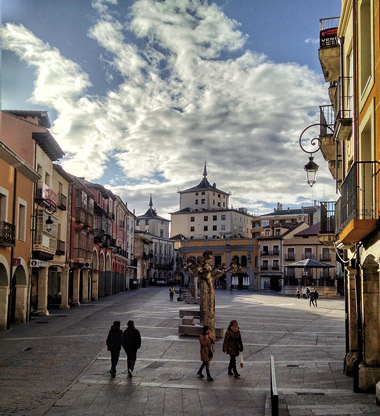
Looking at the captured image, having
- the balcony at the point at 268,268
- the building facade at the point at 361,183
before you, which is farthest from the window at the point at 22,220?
the balcony at the point at 268,268

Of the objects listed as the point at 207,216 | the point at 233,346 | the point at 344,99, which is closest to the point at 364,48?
the point at 344,99

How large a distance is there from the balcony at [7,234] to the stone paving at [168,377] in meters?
3.75

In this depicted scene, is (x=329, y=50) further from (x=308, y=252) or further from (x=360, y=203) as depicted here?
(x=308, y=252)

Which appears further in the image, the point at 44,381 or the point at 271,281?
the point at 271,281

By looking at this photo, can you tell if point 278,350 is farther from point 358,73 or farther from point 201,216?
point 201,216

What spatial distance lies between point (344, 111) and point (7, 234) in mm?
15290

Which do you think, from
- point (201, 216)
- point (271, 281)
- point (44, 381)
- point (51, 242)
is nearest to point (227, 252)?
point (271, 281)

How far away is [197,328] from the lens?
20.1 metres

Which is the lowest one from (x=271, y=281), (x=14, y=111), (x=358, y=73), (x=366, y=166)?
(x=271, y=281)

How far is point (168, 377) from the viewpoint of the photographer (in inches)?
514

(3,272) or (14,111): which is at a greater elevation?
(14,111)

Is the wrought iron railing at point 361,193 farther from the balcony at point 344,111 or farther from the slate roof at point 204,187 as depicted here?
the slate roof at point 204,187

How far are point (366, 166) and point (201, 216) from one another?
335 ft

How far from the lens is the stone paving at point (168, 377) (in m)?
10.2
